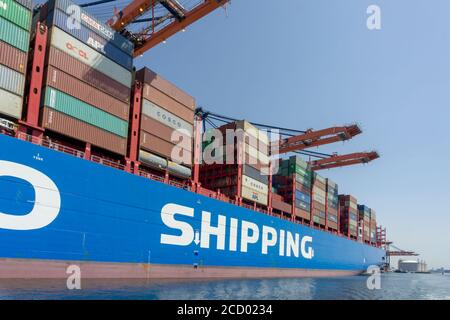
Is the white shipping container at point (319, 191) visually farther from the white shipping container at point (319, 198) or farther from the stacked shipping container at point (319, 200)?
the white shipping container at point (319, 198)

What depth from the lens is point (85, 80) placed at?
2397cm

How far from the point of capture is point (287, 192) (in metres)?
48.8

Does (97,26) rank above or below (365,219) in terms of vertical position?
above

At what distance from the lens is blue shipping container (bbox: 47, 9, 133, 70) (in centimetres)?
2320

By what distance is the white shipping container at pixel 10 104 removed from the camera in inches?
760

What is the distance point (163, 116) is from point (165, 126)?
83cm

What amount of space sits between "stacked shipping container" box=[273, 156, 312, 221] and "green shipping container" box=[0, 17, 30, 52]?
35219 millimetres

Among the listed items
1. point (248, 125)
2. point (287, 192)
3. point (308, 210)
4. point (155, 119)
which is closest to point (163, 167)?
point (155, 119)

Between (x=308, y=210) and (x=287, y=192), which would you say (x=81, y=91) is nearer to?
(x=287, y=192)

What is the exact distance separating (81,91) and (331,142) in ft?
104

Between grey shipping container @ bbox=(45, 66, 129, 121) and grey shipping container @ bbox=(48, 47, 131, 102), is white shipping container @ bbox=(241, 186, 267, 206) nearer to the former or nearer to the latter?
grey shipping container @ bbox=(45, 66, 129, 121)

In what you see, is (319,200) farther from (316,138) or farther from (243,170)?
(243,170)

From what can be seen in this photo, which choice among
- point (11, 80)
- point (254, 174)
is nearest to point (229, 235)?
point (254, 174)

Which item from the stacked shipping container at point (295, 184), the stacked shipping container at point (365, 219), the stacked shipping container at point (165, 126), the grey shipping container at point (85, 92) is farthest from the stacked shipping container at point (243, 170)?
the stacked shipping container at point (365, 219)
